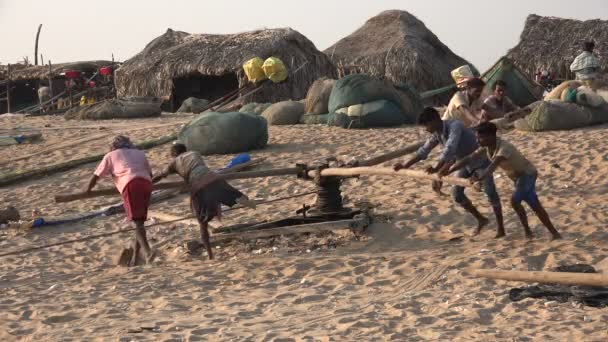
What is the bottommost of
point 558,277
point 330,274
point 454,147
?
point 330,274

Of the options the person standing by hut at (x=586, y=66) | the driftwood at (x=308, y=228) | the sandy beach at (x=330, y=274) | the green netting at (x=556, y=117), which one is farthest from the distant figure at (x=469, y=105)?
the person standing by hut at (x=586, y=66)

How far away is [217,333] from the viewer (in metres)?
5.37

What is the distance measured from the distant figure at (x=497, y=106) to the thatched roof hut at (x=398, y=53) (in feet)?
39.4

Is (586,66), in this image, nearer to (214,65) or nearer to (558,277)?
(558,277)

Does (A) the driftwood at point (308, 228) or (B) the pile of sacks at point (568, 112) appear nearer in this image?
(A) the driftwood at point (308, 228)

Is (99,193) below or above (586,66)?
below

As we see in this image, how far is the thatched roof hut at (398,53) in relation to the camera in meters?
21.0

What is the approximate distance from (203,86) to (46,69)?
6114 millimetres

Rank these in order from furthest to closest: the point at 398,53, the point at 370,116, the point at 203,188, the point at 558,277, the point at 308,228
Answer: the point at 398,53
the point at 370,116
the point at 308,228
the point at 203,188
the point at 558,277

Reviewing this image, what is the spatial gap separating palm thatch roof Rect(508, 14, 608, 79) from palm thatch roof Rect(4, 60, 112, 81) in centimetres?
1349

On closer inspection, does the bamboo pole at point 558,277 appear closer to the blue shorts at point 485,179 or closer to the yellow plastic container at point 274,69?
the blue shorts at point 485,179

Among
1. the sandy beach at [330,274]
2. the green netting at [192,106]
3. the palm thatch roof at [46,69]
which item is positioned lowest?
the sandy beach at [330,274]

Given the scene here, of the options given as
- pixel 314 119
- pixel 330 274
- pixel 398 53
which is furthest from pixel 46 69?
pixel 330 274

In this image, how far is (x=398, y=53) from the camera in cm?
2155
